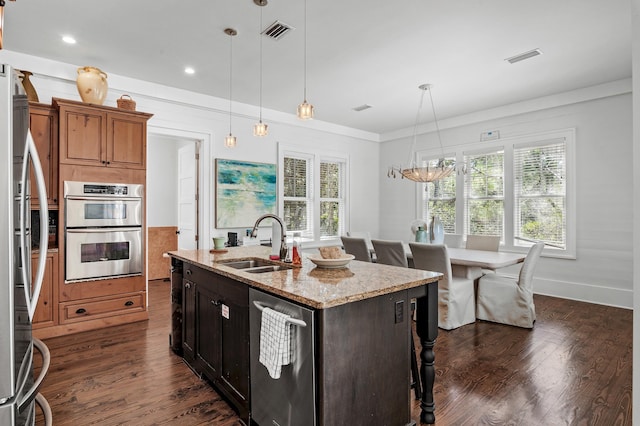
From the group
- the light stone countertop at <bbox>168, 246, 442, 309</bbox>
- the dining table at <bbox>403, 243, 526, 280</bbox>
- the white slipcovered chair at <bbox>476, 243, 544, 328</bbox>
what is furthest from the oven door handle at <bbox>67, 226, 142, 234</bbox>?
the white slipcovered chair at <bbox>476, 243, 544, 328</bbox>

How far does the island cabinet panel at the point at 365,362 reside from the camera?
5.13 ft

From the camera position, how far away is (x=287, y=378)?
1725 millimetres

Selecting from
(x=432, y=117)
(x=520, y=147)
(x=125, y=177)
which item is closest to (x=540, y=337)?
(x=520, y=147)

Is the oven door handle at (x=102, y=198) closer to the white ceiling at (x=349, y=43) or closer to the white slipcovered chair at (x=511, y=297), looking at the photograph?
the white ceiling at (x=349, y=43)

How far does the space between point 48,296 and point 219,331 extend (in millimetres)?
2351

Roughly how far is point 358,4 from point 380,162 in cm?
492

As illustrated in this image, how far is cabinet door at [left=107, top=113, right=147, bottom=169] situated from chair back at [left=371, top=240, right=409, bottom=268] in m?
2.93

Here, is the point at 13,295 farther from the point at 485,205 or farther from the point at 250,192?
the point at 485,205

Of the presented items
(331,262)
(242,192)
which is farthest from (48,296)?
(331,262)

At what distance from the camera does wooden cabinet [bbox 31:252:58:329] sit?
3447 mm

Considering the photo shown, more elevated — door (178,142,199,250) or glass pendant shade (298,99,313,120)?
glass pendant shade (298,99,313,120)

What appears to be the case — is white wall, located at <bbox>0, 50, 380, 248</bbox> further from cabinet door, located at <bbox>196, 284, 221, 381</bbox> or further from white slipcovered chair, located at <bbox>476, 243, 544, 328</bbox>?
white slipcovered chair, located at <bbox>476, 243, 544, 328</bbox>

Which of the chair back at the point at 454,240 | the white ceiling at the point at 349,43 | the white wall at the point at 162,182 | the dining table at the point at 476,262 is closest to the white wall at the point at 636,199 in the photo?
the white ceiling at the point at 349,43

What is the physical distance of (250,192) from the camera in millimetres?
5543
